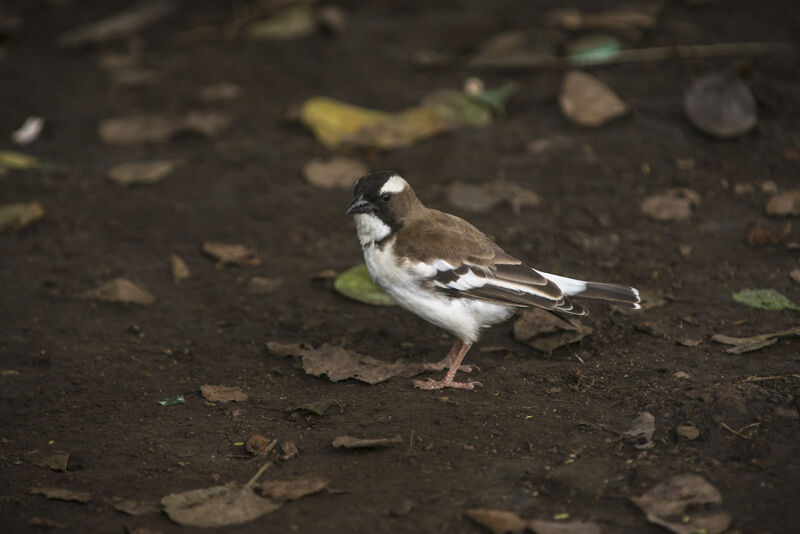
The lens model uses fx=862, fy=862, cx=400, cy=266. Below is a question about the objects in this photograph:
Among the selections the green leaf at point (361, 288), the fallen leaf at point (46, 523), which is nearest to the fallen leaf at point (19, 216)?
the green leaf at point (361, 288)

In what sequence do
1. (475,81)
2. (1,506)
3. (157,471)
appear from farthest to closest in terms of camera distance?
(475,81)
(157,471)
(1,506)

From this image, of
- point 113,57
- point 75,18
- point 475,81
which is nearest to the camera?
point 475,81

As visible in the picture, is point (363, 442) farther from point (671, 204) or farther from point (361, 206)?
point (671, 204)

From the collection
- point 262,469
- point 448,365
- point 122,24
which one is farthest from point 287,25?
point 262,469

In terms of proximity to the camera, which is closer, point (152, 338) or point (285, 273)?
point (152, 338)

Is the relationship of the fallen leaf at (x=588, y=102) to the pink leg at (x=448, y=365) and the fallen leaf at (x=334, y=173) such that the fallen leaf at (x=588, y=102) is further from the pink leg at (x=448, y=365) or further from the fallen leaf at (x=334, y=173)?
the pink leg at (x=448, y=365)

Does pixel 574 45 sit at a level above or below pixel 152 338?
above

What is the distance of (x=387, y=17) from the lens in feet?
35.2

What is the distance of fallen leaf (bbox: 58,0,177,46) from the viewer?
1037 centimetres

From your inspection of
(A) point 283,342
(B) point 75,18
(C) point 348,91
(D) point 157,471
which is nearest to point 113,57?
(B) point 75,18

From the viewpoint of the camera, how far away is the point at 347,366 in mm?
5312

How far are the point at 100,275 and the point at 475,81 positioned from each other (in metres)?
4.33

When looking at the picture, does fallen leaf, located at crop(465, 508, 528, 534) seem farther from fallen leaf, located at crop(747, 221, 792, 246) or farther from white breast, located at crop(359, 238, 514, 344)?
fallen leaf, located at crop(747, 221, 792, 246)

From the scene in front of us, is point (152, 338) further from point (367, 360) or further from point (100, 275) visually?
point (367, 360)
